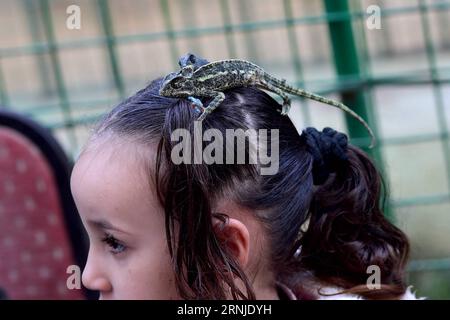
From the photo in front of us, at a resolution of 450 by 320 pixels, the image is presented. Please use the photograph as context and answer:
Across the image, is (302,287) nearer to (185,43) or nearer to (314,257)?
(314,257)

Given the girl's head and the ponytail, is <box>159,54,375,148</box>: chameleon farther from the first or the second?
the ponytail

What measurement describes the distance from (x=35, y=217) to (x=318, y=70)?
12.0ft

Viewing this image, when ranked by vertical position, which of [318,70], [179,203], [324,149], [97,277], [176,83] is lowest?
[97,277]

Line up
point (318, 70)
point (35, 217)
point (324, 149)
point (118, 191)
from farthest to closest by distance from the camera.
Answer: point (318, 70), point (35, 217), point (324, 149), point (118, 191)

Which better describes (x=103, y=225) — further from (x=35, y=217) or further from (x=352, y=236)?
(x=35, y=217)

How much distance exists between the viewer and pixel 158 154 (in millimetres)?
1541

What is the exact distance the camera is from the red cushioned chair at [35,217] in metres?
2.69

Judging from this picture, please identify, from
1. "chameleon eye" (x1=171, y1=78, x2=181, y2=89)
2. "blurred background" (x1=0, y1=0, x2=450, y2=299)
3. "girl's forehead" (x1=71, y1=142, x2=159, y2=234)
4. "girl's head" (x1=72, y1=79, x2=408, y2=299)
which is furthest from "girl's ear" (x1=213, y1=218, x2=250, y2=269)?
"blurred background" (x1=0, y1=0, x2=450, y2=299)

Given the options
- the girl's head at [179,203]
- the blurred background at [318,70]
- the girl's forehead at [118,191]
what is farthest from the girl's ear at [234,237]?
the blurred background at [318,70]

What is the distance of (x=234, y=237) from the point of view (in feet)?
5.20

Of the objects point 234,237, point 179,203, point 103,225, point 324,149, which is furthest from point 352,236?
point 103,225

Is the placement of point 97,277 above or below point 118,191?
below

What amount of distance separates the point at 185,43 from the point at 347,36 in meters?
1.26

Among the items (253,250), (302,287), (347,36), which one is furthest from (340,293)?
(347,36)
